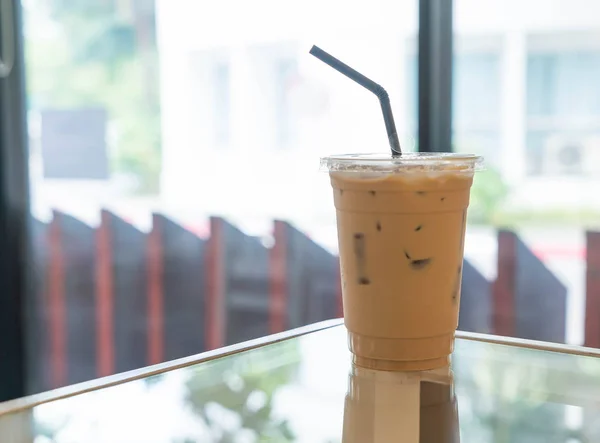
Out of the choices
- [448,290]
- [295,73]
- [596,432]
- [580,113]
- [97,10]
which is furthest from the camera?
[97,10]

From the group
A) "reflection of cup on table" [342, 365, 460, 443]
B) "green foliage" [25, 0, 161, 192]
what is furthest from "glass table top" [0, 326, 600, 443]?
"green foliage" [25, 0, 161, 192]

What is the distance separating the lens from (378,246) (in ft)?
2.46

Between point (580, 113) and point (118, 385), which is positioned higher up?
point (580, 113)

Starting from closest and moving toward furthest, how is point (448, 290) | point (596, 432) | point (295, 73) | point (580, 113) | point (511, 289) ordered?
point (596, 432) → point (448, 290) → point (580, 113) → point (511, 289) → point (295, 73)

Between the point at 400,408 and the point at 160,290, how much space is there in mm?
1635

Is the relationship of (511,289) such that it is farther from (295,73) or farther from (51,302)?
(51,302)

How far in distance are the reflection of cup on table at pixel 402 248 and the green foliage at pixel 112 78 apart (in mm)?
1478

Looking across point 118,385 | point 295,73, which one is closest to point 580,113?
point 295,73

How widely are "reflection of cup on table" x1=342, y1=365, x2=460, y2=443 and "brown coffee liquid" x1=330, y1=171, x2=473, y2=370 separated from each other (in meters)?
0.02

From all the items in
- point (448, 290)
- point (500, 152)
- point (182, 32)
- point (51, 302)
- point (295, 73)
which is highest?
point (182, 32)

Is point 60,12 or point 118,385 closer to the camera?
point 118,385

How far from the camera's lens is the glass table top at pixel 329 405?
659 mm

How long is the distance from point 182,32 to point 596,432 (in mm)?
1735

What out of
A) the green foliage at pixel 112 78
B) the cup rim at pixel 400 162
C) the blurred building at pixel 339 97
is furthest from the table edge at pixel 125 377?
the green foliage at pixel 112 78
